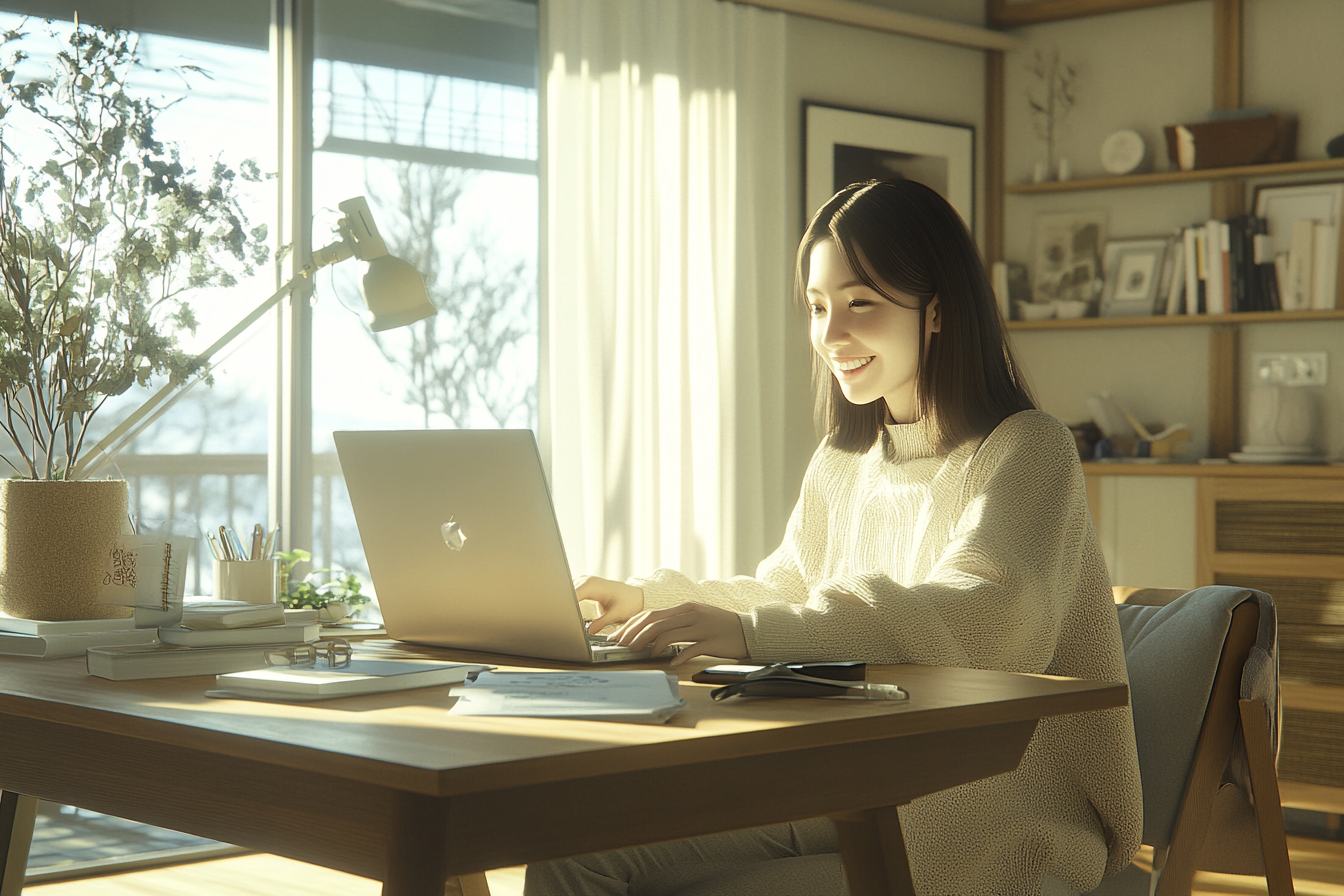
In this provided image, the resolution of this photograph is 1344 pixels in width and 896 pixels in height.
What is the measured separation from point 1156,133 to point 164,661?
4.11 m

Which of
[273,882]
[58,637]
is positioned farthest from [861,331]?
[273,882]

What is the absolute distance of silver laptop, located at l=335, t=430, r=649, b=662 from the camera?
146 cm

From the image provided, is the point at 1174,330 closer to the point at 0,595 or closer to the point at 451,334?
the point at 451,334

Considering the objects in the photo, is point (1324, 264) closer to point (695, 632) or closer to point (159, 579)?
point (695, 632)

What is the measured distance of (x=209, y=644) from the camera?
1.49 metres

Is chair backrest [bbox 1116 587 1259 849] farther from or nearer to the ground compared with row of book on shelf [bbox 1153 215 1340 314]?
nearer to the ground

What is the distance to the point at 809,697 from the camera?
1.22 m

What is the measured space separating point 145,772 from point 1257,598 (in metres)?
1.30

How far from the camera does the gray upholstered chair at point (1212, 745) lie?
1685 millimetres

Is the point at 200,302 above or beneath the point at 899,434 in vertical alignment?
above

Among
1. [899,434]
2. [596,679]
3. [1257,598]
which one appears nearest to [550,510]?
[596,679]

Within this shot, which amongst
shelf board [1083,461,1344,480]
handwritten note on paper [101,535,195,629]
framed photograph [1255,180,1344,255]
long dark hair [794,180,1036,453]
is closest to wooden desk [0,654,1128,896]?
handwritten note on paper [101,535,195,629]

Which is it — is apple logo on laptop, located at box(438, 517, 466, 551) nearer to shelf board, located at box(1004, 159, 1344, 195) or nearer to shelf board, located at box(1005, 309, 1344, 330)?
shelf board, located at box(1005, 309, 1344, 330)

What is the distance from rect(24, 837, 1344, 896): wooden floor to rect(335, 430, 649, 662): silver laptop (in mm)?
1572
